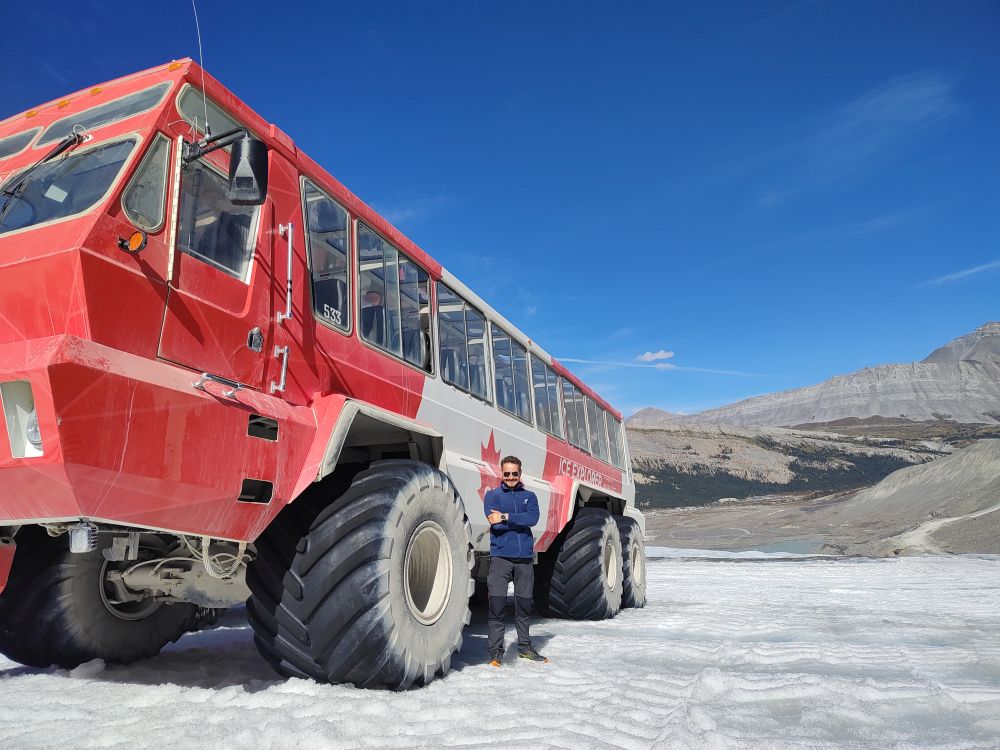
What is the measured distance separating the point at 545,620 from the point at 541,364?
3057 mm

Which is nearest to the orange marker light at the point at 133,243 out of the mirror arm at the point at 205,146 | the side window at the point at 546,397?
the mirror arm at the point at 205,146

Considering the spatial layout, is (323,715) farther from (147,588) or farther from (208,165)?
(208,165)

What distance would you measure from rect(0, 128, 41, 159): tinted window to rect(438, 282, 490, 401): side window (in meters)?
3.09

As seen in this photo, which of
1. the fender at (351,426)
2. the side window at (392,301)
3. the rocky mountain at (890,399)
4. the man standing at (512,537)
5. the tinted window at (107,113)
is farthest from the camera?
the rocky mountain at (890,399)

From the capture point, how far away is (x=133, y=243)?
3059mm

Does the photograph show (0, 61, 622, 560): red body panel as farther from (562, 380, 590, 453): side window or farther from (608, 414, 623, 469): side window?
(608, 414, 623, 469): side window

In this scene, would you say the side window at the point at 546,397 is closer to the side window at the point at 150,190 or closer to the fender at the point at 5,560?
the fender at the point at 5,560

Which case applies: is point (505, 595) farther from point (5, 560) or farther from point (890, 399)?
point (890, 399)

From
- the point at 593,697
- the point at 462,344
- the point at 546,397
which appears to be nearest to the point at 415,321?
the point at 462,344

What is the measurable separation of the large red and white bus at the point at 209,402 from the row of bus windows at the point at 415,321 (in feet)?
0.09

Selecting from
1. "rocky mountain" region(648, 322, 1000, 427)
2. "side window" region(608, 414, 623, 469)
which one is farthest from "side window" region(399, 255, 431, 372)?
"rocky mountain" region(648, 322, 1000, 427)

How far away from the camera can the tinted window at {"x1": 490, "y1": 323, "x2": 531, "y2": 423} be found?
7125 millimetres

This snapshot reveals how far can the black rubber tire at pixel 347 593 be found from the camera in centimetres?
362

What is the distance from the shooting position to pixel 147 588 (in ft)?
14.5
